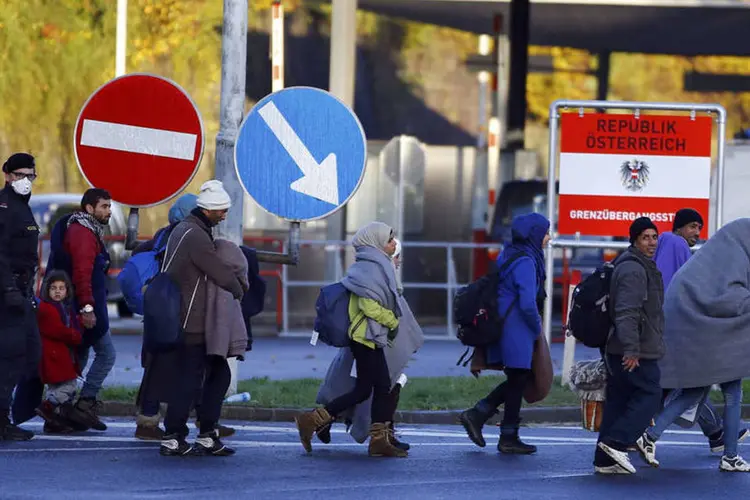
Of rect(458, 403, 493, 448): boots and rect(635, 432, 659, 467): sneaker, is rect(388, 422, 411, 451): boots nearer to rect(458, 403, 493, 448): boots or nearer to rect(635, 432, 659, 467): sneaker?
rect(458, 403, 493, 448): boots

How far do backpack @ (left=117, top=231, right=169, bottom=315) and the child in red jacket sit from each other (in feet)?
1.42

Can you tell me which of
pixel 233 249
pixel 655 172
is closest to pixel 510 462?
pixel 233 249

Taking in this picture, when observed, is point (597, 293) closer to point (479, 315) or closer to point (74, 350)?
point (479, 315)

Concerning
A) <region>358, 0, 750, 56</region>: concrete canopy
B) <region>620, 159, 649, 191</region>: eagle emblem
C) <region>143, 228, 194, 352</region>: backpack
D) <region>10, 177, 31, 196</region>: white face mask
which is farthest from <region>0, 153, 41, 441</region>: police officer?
<region>358, 0, 750, 56</region>: concrete canopy

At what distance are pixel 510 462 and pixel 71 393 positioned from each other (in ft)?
9.94

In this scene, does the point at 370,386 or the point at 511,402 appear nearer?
the point at 370,386

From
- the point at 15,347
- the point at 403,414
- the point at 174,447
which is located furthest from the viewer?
the point at 403,414

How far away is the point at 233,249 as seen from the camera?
11508 mm

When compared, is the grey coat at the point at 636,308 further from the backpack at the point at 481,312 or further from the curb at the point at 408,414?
the curb at the point at 408,414

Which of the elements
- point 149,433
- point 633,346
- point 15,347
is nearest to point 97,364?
point 149,433

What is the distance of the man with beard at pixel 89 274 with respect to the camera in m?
12.5

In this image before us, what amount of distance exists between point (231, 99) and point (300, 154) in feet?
4.19

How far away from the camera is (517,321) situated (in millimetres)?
11898

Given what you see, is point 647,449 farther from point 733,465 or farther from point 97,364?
point 97,364
